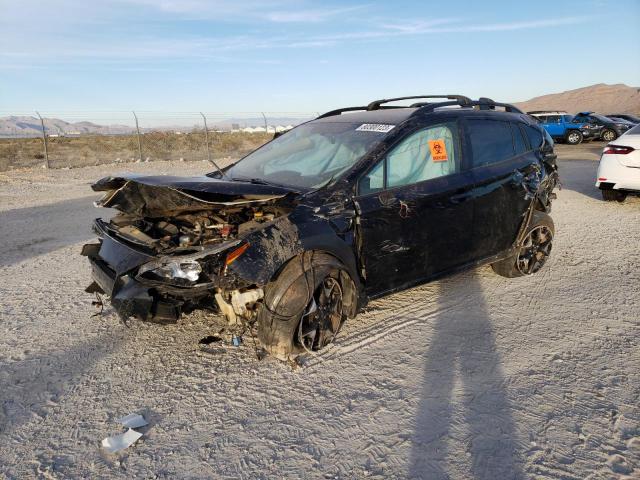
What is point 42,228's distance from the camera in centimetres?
835

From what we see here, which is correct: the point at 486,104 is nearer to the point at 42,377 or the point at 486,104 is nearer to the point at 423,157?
the point at 423,157

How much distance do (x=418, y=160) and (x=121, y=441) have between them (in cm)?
305

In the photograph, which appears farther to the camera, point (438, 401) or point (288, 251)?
point (288, 251)

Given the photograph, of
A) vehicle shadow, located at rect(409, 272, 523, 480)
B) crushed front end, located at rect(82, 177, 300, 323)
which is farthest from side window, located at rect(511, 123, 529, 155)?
crushed front end, located at rect(82, 177, 300, 323)

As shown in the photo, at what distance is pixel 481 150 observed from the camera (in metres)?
4.86

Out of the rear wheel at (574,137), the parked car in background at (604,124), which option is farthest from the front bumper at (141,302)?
the parked car in background at (604,124)

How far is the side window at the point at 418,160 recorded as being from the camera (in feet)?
13.2

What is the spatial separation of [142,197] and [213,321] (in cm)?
131

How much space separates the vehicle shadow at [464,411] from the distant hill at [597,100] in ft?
269

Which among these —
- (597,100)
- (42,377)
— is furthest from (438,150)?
(597,100)

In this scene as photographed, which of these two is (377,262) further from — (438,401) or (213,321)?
(213,321)

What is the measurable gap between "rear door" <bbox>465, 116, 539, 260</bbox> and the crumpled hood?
6.42 feet

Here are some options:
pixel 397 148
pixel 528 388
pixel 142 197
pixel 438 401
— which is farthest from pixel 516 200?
pixel 142 197

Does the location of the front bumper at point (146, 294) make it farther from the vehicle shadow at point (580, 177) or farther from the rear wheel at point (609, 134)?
the rear wheel at point (609, 134)
